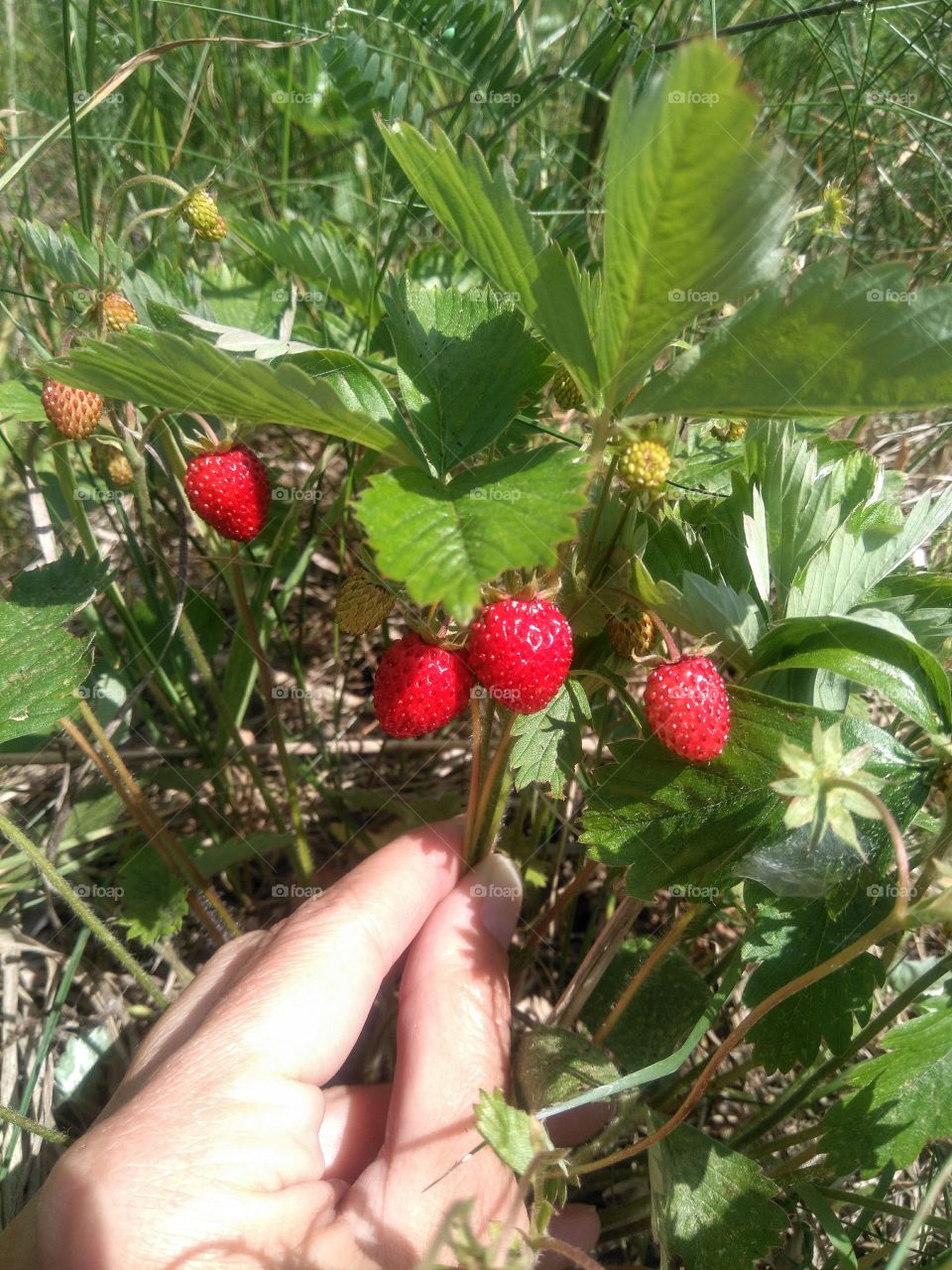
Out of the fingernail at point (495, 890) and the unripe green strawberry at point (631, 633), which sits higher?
the unripe green strawberry at point (631, 633)

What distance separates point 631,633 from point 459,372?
1.27ft

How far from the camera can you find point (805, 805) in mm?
828

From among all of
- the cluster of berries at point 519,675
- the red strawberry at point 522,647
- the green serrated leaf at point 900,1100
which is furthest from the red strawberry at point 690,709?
the green serrated leaf at point 900,1100

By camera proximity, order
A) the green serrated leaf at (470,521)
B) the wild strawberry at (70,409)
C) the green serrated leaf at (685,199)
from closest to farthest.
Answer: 1. the green serrated leaf at (685,199)
2. the green serrated leaf at (470,521)
3. the wild strawberry at (70,409)

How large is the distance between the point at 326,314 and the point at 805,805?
140 centimetres

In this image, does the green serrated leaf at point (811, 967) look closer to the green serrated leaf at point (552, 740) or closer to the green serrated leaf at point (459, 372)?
the green serrated leaf at point (552, 740)

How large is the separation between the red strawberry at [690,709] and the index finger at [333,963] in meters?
0.62

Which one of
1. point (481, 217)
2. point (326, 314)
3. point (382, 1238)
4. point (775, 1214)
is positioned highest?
point (481, 217)

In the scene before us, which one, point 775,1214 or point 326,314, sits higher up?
point 326,314

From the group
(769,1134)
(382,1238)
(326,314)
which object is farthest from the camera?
(326,314)

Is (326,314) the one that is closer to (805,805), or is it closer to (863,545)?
(863,545)

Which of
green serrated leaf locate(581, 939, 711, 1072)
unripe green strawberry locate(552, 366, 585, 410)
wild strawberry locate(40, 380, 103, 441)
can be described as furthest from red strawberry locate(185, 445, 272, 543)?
green serrated leaf locate(581, 939, 711, 1072)

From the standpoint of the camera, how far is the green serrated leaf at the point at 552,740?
1.13 meters

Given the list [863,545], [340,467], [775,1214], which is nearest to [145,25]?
[340,467]
